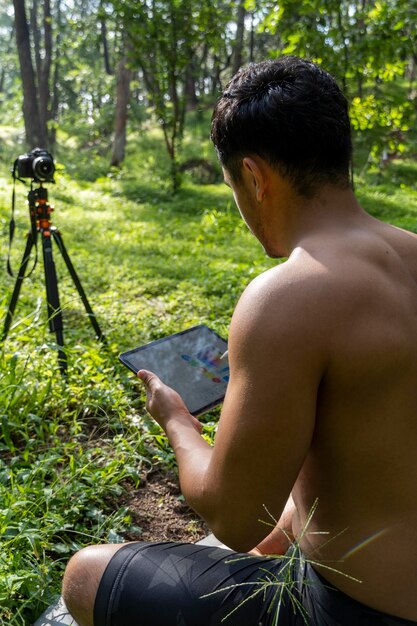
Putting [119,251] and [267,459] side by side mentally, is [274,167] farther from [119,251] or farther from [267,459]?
[119,251]

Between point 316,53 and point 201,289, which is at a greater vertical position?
point 316,53

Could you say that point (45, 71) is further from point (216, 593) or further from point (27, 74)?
point (216, 593)

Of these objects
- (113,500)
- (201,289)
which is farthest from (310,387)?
(201,289)

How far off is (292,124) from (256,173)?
123mm

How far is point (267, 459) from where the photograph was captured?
113 centimetres

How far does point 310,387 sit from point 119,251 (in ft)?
17.9

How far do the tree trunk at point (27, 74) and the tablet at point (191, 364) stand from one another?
36.7 ft

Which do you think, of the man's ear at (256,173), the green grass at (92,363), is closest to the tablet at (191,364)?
the green grass at (92,363)

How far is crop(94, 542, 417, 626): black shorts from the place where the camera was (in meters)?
1.24

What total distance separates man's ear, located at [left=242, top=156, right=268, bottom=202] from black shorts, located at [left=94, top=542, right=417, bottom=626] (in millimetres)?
731

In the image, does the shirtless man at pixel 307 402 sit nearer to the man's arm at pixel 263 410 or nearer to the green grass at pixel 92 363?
the man's arm at pixel 263 410

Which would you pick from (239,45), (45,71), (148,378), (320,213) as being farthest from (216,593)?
(45,71)

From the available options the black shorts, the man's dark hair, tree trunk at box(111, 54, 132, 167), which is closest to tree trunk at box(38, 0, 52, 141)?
tree trunk at box(111, 54, 132, 167)

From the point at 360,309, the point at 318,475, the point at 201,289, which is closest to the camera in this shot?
the point at 360,309
